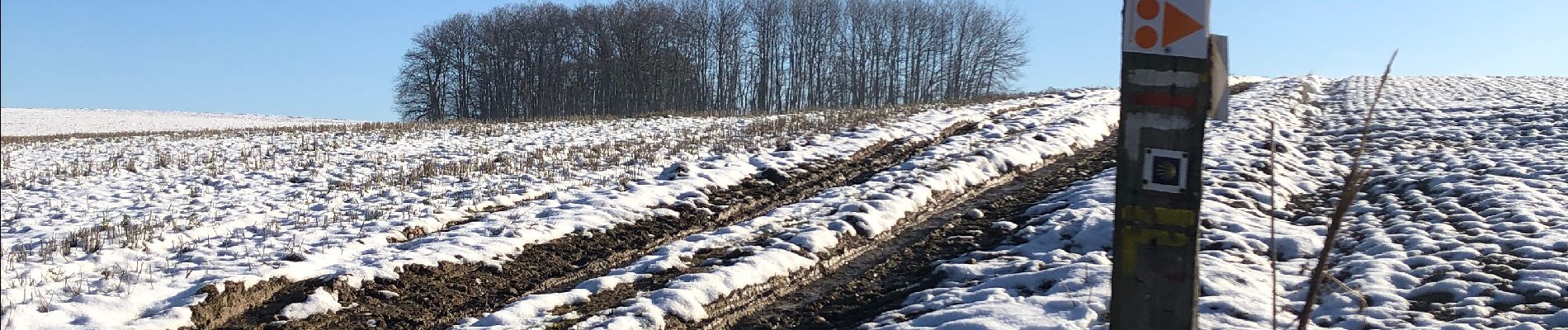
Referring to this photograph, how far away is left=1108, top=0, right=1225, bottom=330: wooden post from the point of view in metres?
3.11

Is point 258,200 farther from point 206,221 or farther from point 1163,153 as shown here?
point 1163,153

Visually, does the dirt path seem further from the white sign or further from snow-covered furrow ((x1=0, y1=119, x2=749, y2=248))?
snow-covered furrow ((x1=0, y1=119, x2=749, y2=248))

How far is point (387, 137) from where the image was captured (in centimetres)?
1977

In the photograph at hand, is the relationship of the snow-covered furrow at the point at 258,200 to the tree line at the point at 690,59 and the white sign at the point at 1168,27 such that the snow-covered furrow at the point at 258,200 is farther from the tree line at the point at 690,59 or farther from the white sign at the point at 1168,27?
the tree line at the point at 690,59

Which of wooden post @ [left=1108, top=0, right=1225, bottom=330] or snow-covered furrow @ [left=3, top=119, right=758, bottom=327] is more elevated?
wooden post @ [left=1108, top=0, right=1225, bottom=330]

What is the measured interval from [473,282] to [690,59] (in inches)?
2247

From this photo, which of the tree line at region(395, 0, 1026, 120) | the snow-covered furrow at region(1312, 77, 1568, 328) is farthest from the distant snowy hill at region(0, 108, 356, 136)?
the snow-covered furrow at region(1312, 77, 1568, 328)

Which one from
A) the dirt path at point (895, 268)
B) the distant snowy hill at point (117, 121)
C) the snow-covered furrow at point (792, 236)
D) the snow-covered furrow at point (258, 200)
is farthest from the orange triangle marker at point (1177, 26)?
the distant snowy hill at point (117, 121)

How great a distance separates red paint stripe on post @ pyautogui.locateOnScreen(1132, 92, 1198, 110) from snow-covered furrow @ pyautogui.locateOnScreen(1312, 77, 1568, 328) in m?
0.78

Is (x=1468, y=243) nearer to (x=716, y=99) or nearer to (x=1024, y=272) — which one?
(x=1024, y=272)

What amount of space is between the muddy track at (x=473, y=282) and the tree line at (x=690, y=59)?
170 ft

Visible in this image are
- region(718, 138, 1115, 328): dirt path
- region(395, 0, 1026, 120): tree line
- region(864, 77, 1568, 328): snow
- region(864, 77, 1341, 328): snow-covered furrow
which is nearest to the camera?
region(864, 77, 1568, 328): snow

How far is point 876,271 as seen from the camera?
7.53m

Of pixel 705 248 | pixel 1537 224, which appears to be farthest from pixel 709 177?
pixel 1537 224
